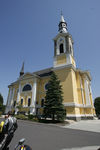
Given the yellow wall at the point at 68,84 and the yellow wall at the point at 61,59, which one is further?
the yellow wall at the point at 61,59

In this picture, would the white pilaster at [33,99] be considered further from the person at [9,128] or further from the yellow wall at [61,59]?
the person at [9,128]

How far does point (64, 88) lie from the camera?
22.1 meters

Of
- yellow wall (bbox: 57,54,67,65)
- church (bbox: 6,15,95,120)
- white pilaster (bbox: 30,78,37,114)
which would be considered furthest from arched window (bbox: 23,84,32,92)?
yellow wall (bbox: 57,54,67,65)

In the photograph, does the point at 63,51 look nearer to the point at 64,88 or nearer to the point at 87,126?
the point at 64,88

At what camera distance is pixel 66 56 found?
25594mm

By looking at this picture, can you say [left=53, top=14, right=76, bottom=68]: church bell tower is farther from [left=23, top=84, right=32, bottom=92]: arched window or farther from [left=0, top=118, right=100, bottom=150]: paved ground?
[left=0, top=118, right=100, bottom=150]: paved ground

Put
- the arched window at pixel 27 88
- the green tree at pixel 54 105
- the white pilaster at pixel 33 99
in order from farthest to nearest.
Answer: the arched window at pixel 27 88 → the white pilaster at pixel 33 99 → the green tree at pixel 54 105

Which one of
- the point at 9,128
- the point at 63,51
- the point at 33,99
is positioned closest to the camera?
the point at 9,128

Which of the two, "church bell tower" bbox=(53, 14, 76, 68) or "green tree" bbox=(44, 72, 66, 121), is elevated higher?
"church bell tower" bbox=(53, 14, 76, 68)

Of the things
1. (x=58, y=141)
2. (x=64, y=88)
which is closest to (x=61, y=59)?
(x=64, y=88)

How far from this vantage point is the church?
2090 cm

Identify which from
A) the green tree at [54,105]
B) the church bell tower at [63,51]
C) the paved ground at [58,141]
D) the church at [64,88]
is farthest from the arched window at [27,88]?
the paved ground at [58,141]

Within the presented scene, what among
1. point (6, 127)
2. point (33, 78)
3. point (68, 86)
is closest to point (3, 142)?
point (6, 127)

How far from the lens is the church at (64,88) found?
20.9m
